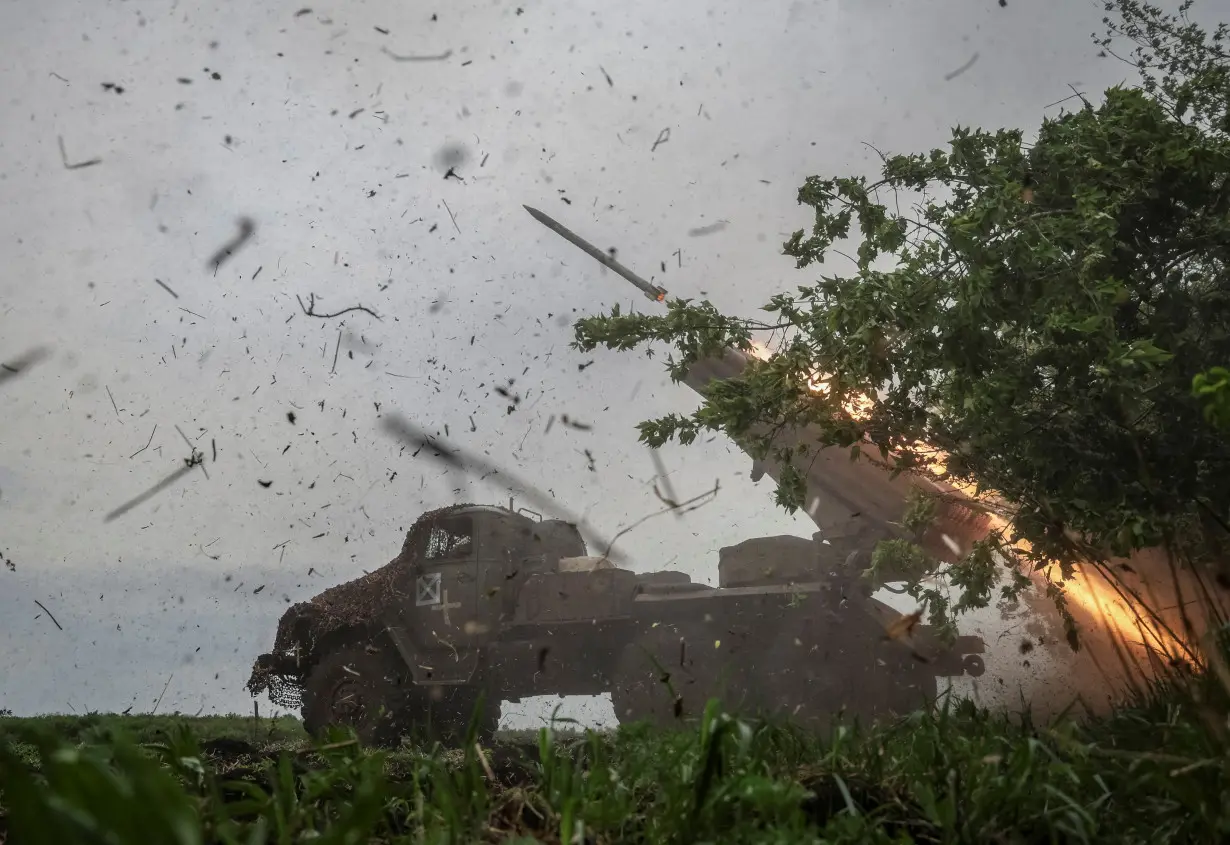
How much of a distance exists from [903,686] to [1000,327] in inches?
238

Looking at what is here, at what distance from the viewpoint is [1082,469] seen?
7.78 m

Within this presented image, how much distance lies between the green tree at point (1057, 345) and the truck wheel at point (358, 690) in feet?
22.1

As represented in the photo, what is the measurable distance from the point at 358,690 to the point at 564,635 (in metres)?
2.99

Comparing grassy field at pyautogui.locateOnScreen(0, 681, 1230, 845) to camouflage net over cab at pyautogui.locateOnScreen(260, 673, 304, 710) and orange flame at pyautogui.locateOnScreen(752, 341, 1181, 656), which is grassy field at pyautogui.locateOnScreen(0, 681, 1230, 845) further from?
camouflage net over cab at pyautogui.locateOnScreen(260, 673, 304, 710)

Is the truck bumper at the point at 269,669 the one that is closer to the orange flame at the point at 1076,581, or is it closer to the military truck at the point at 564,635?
the military truck at the point at 564,635

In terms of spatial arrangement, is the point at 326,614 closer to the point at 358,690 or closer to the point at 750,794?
the point at 358,690

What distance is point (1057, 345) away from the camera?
305 inches

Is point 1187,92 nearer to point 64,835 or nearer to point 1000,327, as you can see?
point 1000,327

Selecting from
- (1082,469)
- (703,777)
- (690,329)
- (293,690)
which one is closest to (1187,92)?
(1082,469)

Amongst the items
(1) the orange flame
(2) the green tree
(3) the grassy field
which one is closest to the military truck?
(1) the orange flame

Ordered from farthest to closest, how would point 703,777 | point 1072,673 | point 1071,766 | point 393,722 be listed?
1. point 393,722
2. point 1072,673
3. point 1071,766
4. point 703,777

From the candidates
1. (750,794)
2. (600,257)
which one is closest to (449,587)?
(600,257)

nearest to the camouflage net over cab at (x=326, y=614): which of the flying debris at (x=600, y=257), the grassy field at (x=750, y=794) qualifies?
the flying debris at (x=600, y=257)

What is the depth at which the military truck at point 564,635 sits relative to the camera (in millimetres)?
12516
